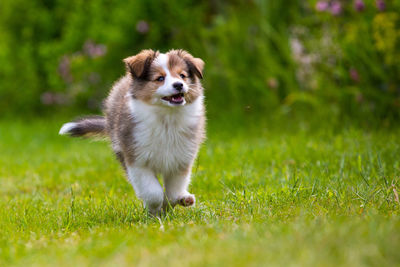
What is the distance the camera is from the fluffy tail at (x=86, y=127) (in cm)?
491

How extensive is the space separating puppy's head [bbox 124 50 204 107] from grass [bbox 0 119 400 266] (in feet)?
2.62

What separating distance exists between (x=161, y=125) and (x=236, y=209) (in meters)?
0.89

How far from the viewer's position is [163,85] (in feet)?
13.4

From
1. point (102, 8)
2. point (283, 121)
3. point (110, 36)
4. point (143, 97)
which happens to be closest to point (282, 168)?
point (143, 97)

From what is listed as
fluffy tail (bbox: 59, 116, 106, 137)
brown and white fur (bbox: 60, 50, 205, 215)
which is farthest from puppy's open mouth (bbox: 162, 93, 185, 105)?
fluffy tail (bbox: 59, 116, 106, 137)

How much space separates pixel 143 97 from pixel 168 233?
1.36 metres

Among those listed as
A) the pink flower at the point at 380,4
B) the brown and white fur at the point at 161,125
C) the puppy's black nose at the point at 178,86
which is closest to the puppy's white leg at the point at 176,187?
the brown and white fur at the point at 161,125

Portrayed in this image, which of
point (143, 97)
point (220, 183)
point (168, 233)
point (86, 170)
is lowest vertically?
point (86, 170)

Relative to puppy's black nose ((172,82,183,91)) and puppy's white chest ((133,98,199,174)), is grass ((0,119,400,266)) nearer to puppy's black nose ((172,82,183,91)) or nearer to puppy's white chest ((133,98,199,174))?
puppy's white chest ((133,98,199,174))

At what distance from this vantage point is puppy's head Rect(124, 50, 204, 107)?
4051 millimetres

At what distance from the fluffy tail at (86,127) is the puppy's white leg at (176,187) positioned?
999 millimetres

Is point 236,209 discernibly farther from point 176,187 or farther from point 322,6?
point 322,6

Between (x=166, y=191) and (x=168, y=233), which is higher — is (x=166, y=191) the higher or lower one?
the lower one

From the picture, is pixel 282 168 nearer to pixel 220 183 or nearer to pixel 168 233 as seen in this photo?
pixel 220 183
